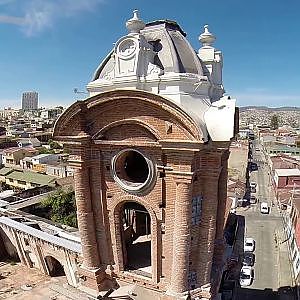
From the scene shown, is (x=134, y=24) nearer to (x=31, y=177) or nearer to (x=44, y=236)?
(x=44, y=236)

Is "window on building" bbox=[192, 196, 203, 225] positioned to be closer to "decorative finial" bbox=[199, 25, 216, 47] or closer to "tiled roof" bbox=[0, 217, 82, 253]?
"decorative finial" bbox=[199, 25, 216, 47]

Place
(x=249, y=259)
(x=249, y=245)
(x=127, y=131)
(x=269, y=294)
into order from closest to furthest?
(x=127, y=131), (x=269, y=294), (x=249, y=259), (x=249, y=245)

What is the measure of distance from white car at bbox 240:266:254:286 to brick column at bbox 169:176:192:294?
22.8m

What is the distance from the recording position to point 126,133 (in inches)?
399

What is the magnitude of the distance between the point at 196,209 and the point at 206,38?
5.49m

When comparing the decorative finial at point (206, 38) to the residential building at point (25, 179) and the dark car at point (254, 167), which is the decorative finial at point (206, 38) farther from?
the dark car at point (254, 167)

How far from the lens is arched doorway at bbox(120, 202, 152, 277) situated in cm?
1120

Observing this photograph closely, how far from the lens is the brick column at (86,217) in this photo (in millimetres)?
10781

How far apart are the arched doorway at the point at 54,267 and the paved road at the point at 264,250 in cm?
1443

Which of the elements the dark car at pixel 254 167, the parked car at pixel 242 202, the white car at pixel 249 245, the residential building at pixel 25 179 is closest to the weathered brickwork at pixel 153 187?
the white car at pixel 249 245

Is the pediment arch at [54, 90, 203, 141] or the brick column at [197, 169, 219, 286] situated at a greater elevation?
the pediment arch at [54, 90, 203, 141]

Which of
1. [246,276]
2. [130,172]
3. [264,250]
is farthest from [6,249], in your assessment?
[264,250]

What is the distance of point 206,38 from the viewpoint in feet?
36.4

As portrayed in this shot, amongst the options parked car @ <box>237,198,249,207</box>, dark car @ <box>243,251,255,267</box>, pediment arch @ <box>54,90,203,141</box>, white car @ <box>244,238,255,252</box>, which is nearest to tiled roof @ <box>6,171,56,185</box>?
white car @ <box>244,238,255,252</box>
